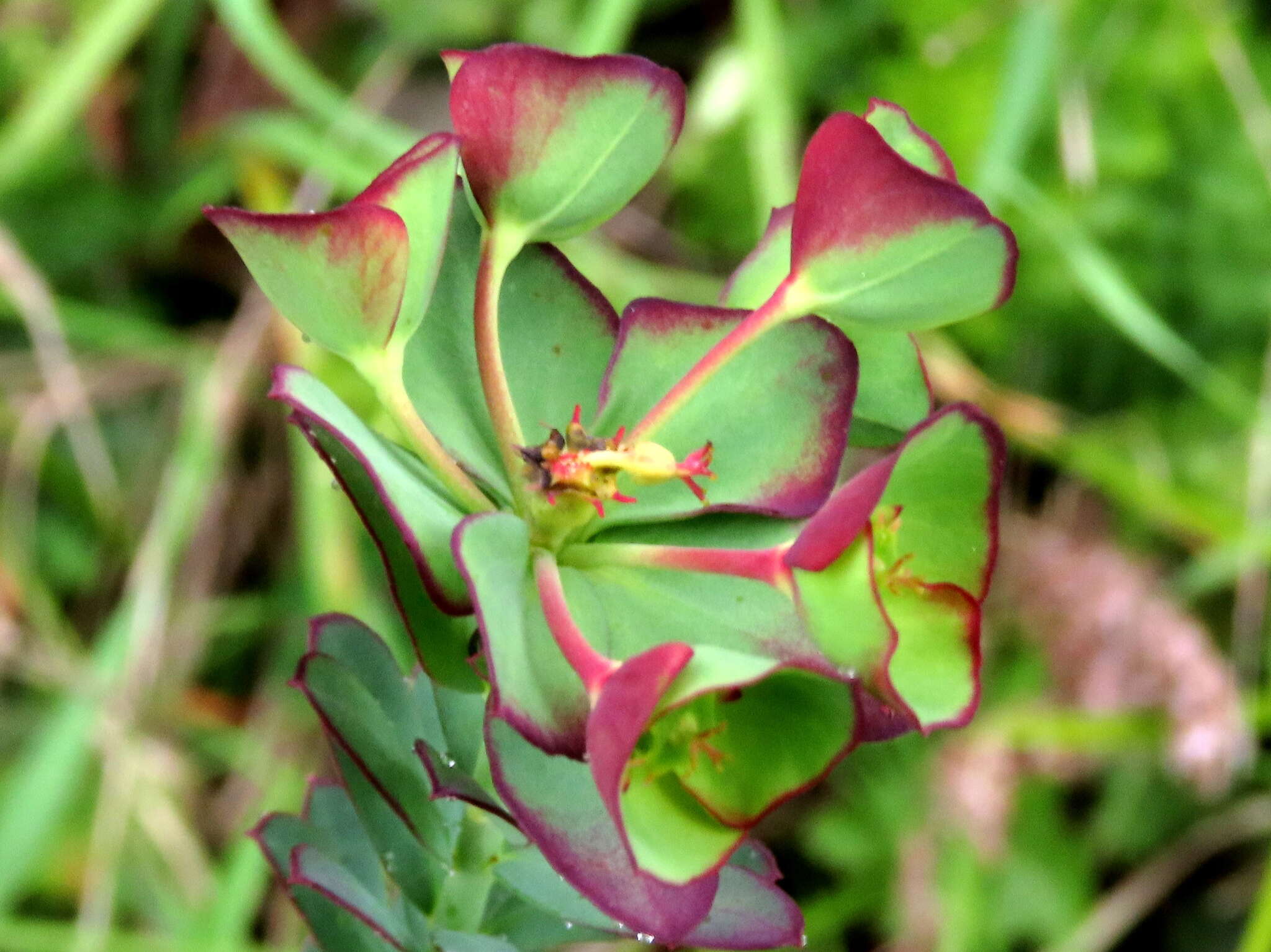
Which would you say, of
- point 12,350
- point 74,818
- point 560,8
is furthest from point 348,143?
point 74,818

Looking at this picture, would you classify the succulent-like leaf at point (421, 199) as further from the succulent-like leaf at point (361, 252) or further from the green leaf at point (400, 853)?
the green leaf at point (400, 853)

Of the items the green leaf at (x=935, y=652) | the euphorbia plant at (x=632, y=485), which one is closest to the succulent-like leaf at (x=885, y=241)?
the euphorbia plant at (x=632, y=485)

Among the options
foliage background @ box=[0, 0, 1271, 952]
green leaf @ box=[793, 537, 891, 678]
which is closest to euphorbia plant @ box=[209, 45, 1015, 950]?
green leaf @ box=[793, 537, 891, 678]

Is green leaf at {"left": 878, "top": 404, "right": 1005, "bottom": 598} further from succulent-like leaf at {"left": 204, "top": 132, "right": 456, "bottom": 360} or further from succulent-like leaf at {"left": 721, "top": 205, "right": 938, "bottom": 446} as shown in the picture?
succulent-like leaf at {"left": 204, "top": 132, "right": 456, "bottom": 360}

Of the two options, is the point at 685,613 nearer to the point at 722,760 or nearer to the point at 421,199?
the point at 722,760

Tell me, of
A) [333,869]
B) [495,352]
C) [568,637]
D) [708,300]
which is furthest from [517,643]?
[708,300]

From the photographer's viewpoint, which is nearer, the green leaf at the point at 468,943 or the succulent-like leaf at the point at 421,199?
the succulent-like leaf at the point at 421,199

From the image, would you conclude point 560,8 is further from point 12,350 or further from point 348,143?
point 12,350
